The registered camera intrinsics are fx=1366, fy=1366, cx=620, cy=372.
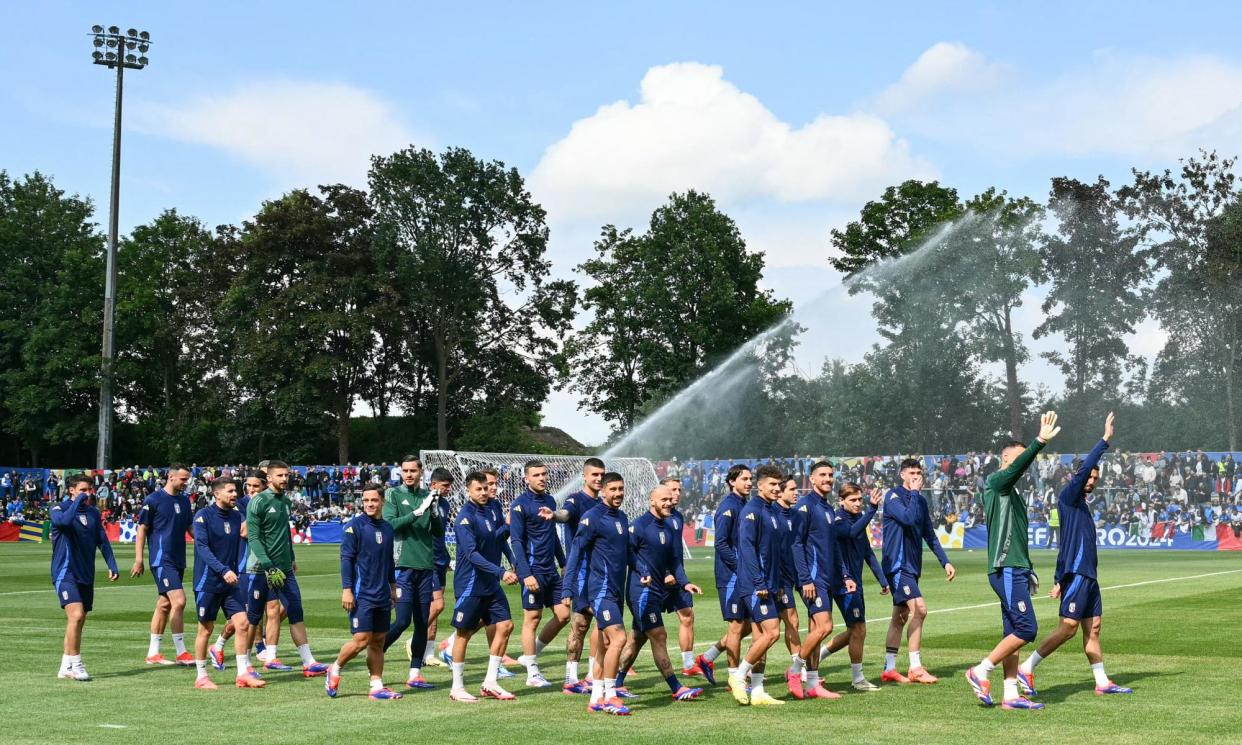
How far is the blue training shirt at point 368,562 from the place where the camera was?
12906mm

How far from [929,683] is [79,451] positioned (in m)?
74.9

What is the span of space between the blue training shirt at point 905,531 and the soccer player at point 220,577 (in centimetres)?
654

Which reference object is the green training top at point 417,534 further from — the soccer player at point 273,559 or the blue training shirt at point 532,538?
the soccer player at point 273,559

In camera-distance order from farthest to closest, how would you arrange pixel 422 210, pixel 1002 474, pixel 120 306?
pixel 120 306, pixel 422 210, pixel 1002 474

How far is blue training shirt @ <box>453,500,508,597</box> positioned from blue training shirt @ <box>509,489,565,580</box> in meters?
0.21

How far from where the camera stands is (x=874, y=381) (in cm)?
5750

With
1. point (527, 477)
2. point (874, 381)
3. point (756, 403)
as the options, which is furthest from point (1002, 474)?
point (756, 403)

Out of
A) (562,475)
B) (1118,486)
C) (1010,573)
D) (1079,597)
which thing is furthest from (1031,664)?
(1118,486)

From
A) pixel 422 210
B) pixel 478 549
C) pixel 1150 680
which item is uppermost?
pixel 422 210

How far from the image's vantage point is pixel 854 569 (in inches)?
532

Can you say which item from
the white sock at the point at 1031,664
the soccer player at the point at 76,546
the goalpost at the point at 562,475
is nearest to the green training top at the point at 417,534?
the soccer player at the point at 76,546

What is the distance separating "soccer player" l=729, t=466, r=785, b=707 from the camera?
11977mm

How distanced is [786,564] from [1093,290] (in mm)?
49402

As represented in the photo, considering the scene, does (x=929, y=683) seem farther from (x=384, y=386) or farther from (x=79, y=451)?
(x=79, y=451)
